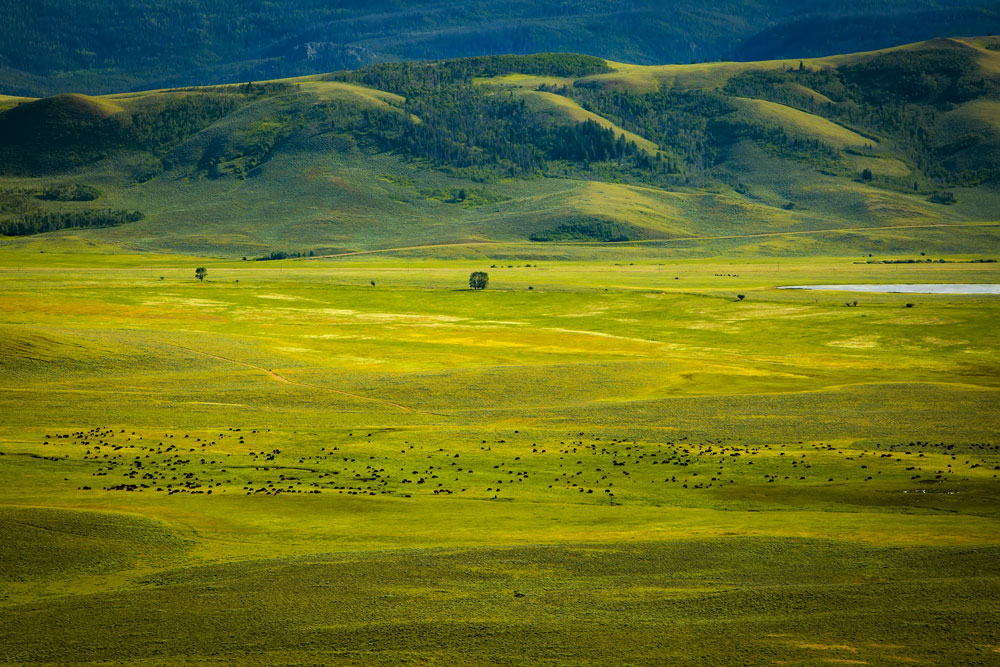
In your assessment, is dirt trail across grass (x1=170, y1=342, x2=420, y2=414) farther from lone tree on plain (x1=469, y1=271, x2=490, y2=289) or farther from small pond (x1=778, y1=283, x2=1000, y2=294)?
small pond (x1=778, y1=283, x2=1000, y2=294)

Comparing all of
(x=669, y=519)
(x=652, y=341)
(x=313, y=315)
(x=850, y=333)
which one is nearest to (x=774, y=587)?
(x=669, y=519)

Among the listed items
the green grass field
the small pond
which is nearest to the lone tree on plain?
the small pond

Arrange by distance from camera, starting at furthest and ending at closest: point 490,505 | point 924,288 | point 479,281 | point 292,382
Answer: point 479,281
point 924,288
point 292,382
point 490,505

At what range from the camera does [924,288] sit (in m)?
186

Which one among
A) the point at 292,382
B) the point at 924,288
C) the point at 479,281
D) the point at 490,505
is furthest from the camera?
the point at 479,281

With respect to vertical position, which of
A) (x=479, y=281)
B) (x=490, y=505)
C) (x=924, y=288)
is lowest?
(x=924, y=288)

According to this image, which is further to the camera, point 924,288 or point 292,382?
point 924,288

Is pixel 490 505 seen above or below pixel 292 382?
above

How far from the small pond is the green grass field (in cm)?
7061

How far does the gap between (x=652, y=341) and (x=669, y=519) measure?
8349 cm

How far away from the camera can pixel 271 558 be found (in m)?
35.3

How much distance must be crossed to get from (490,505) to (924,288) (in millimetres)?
161324

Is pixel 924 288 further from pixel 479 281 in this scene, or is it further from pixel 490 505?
pixel 490 505

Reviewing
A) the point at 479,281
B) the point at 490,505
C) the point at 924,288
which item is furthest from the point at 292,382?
the point at 924,288
